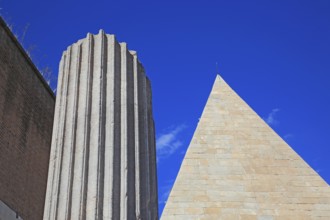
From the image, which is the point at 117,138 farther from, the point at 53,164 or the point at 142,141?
the point at 53,164

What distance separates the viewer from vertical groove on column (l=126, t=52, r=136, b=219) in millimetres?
3012

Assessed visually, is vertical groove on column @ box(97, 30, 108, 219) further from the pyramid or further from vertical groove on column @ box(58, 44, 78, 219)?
the pyramid

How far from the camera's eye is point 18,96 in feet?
24.7

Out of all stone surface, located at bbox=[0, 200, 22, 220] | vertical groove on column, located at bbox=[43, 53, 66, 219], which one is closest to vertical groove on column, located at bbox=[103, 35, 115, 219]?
vertical groove on column, located at bbox=[43, 53, 66, 219]

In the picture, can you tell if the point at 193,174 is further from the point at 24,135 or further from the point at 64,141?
the point at 64,141

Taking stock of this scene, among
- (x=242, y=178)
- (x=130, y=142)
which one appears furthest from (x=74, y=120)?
(x=242, y=178)

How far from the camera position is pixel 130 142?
10.8ft

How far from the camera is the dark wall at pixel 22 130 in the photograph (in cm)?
695

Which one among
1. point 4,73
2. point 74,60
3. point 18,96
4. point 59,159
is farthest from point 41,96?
point 59,159

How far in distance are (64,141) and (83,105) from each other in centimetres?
32

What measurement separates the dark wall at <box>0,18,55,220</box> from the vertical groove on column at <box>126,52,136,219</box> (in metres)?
3.86

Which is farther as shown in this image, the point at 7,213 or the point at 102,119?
the point at 7,213

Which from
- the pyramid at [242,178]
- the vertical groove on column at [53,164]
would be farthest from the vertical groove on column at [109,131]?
the pyramid at [242,178]

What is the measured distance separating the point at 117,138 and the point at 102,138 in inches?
4.4
